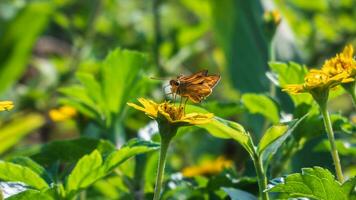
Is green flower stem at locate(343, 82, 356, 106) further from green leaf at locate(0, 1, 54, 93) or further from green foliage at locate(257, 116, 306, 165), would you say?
green leaf at locate(0, 1, 54, 93)

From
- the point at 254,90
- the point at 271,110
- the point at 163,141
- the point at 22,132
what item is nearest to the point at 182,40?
the point at 254,90

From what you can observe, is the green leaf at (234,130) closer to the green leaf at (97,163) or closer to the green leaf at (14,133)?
the green leaf at (97,163)

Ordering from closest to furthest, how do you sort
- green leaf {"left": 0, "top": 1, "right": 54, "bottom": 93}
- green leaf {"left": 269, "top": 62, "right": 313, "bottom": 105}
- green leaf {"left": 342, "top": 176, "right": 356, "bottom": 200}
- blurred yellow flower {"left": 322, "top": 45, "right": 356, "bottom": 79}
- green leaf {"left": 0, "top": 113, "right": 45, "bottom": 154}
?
green leaf {"left": 342, "top": 176, "right": 356, "bottom": 200}, blurred yellow flower {"left": 322, "top": 45, "right": 356, "bottom": 79}, green leaf {"left": 269, "top": 62, "right": 313, "bottom": 105}, green leaf {"left": 0, "top": 113, "right": 45, "bottom": 154}, green leaf {"left": 0, "top": 1, "right": 54, "bottom": 93}

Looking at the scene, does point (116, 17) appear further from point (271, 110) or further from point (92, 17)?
point (271, 110)

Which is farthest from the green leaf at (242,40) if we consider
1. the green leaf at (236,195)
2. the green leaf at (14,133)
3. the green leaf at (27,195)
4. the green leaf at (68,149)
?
the green leaf at (27,195)

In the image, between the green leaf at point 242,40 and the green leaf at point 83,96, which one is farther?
the green leaf at point 242,40

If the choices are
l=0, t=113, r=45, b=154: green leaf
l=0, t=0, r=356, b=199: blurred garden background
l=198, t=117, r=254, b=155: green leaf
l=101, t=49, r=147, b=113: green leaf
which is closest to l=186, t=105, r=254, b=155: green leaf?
l=198, t=117, r=254, b=155: green leaf
